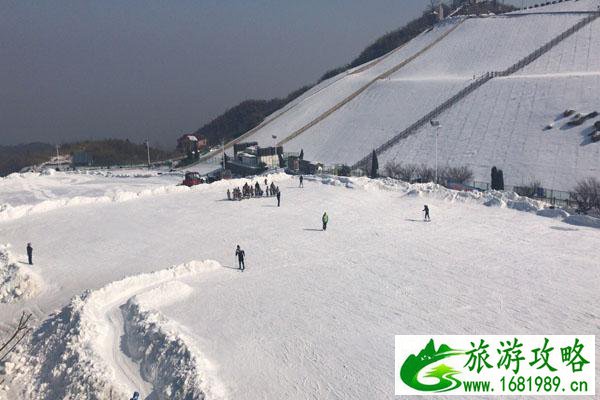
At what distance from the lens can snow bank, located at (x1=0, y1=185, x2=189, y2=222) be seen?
27594 millimetres

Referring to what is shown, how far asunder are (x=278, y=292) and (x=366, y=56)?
92.2m

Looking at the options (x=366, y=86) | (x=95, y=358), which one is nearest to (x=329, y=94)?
(x=366, y=86)

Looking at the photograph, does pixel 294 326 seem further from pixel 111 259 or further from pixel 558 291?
pixel 111 259

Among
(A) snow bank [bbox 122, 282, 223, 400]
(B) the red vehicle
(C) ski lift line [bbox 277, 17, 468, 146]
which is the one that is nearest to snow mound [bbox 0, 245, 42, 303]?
(A) snow bank [bbox 122, 282, 223, 400]

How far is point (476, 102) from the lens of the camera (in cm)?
5228

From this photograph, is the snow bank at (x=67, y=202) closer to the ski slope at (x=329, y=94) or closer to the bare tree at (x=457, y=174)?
the bare tree at (x=457, y=174)

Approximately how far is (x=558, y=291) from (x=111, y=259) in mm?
15543

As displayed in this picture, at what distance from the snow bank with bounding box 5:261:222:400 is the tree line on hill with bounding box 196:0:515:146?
263ft

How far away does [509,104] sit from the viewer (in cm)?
4919

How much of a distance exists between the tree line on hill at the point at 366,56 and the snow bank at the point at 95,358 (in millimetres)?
80291

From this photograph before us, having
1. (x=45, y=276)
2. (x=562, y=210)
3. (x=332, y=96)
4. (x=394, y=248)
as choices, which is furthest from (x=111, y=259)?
(x=332, y=96)

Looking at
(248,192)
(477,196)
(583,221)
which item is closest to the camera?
(583,221)

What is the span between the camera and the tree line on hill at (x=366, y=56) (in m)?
97.4

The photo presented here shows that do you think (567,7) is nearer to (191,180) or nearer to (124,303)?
(191,180)
